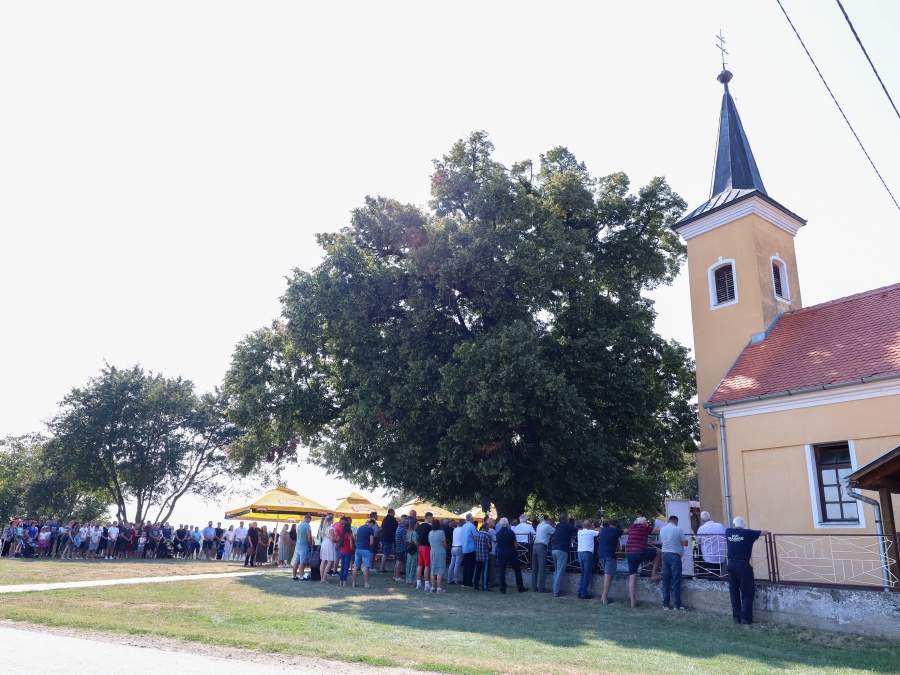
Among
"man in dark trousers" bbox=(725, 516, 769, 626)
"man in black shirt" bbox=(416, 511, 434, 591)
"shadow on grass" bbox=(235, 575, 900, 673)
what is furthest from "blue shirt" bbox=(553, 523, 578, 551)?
"man in dark trousers" bbox=(725, 516, 769, 626)

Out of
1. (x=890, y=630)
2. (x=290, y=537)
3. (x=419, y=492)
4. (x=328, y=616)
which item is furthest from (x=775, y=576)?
(x=290, y=537)

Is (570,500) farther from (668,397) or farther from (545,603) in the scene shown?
(545,603)

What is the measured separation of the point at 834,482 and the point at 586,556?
5.91 metres

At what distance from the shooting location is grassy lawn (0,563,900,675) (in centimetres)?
816

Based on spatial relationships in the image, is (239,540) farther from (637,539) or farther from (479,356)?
(637,539)

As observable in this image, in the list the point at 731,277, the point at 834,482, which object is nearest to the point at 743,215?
the point at 731,277

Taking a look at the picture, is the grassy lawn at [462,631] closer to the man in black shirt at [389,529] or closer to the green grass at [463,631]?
the green grass at [463,631]

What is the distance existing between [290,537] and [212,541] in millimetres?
8919

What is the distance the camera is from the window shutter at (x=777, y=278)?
20.8 metres

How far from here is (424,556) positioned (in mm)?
15945

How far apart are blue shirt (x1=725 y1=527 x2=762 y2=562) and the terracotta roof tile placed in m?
5.38

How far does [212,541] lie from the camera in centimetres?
2966

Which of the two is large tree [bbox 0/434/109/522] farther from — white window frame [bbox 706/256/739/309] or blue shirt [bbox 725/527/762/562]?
blue shirt [bbox 725/527/762/562]

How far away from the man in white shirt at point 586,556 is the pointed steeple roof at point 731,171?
11.7 meters
